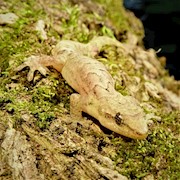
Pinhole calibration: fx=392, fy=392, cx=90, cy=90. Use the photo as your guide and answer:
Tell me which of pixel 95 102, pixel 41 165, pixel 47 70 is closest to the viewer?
pixel 41 165

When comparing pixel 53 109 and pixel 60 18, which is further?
pixel 60 18

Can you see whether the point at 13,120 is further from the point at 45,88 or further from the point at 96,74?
the point at 96,74

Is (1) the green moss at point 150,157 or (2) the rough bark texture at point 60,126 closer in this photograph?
(2) the rough bark texture at point 60,126

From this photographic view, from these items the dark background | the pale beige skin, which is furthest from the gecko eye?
the dark background

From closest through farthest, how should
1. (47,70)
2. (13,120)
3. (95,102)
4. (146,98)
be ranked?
(13,120)
(95,102)
(47,70)
(146,98)

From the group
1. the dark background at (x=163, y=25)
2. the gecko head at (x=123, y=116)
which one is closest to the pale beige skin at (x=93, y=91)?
the gecko head at (x=123, y=116)

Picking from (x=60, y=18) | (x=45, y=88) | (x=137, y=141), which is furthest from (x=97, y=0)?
(x=137, y=141)

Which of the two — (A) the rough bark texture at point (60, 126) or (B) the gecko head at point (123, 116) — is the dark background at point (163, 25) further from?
(B) the gecko head at point (123, 116)
